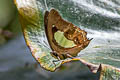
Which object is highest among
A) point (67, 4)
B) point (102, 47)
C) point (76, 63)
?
point (67, 4)

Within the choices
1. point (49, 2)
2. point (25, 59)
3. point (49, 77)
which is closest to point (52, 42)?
point (49, 2)

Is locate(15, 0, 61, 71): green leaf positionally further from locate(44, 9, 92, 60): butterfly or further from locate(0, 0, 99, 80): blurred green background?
locate(0, 0, 99, 80): blurred green background

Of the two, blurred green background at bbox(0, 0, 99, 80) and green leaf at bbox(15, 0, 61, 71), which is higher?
green leaf at bbox(15, 0, 61, 71)

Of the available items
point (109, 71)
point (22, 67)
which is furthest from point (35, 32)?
point (22, 67)

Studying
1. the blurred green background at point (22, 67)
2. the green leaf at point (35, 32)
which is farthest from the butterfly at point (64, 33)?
the blurred green background at point (22, 67)

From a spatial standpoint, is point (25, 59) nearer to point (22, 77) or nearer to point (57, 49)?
point (22, 77)

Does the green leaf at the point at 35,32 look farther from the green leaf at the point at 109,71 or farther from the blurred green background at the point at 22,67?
the blurred green background at the point at 22,67

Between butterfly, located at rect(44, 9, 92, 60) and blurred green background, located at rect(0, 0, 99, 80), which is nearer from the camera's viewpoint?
butterfly, located at rect(44, 9, 92, 60)

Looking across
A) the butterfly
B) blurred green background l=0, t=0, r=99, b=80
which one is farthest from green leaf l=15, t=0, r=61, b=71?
blurred green background l=0, t=0, r=99, b=80
